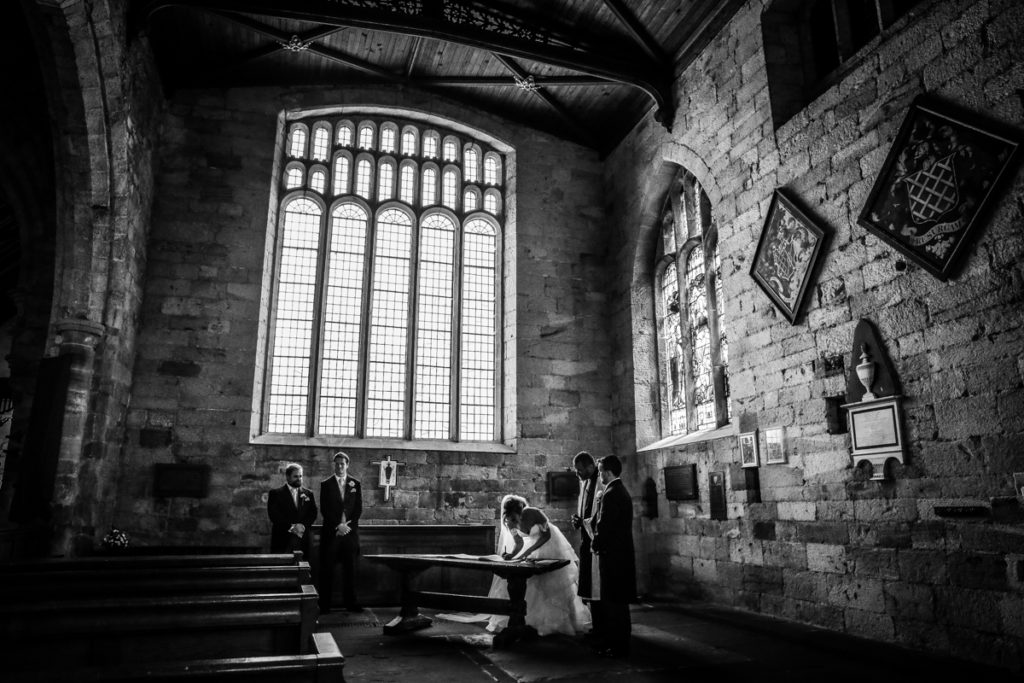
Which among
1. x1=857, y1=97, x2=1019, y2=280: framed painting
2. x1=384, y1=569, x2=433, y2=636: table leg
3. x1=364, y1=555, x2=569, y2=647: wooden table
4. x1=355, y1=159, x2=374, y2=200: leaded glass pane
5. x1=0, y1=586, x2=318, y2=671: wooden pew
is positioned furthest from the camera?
x1=355, y1=159, x2=374, y2=200: leaded glass pane

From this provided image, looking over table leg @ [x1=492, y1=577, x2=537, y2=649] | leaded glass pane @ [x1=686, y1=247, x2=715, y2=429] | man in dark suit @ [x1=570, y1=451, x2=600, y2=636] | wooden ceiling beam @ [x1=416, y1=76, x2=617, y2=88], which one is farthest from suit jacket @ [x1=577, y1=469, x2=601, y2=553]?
wooden ceiling beam @ [x1=416, y1=76, x2=617, y2=88]

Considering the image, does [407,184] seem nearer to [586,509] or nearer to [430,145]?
[430,145]

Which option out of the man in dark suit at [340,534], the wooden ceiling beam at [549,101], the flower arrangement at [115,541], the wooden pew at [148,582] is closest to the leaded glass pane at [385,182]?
the wooden ceiling beam at [549,101]

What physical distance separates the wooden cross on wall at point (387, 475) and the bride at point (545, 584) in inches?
122

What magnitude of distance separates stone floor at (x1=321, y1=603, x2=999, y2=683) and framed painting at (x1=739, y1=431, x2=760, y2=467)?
→ 1.43 metres

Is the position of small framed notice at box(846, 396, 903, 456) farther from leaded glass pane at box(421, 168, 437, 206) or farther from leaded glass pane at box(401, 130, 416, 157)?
leaded glass pane at box(401, 130, 416, 157)

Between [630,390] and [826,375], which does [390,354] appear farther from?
[826,375]

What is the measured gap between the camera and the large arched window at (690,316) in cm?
809

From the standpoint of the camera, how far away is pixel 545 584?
562 centimetres

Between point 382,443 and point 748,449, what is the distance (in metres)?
4.66

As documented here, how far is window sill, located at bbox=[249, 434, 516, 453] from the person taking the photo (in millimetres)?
8680

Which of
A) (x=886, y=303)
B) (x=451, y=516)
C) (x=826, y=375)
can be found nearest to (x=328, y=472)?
(x=451, y=516)

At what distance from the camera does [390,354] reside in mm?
9617

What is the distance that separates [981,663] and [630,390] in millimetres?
5382
